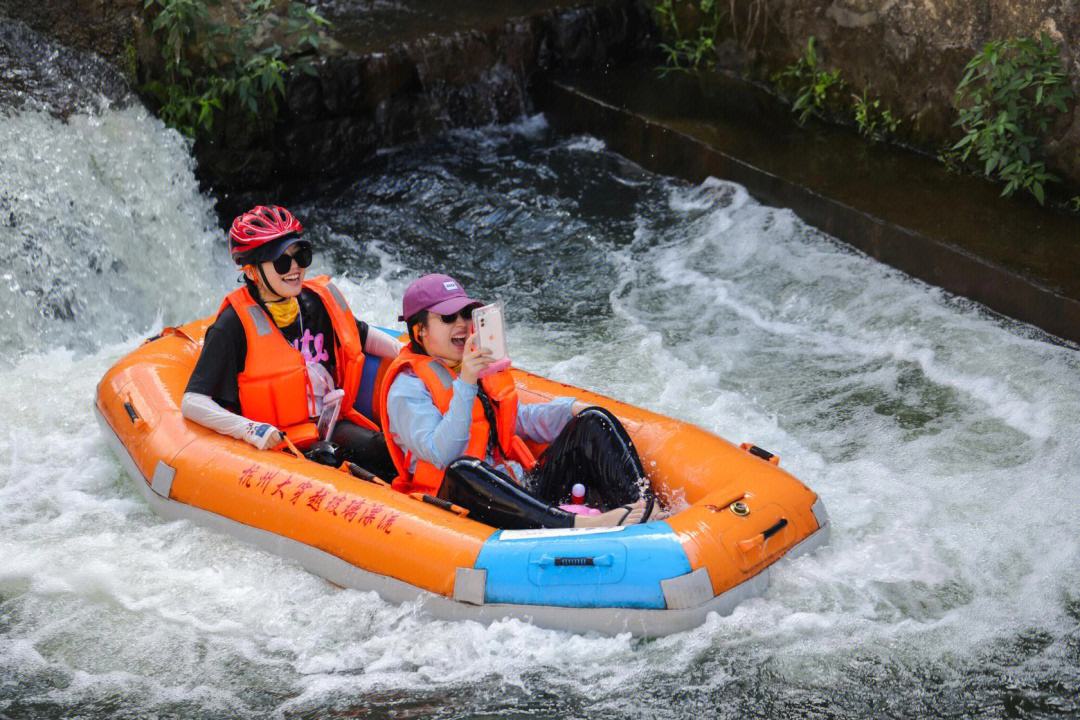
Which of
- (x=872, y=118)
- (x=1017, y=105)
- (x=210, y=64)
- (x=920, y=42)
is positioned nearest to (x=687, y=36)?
(x=872, y=118)

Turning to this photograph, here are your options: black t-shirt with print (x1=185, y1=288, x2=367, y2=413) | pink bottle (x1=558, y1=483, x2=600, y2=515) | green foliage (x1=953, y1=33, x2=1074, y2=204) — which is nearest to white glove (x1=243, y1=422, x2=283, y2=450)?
black t-shirt with print (x1=185, y1=288, x2=367, y2=413)

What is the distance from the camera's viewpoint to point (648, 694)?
3.81 metres

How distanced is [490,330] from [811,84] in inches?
194

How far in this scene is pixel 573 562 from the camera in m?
3.84

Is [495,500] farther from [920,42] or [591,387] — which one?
[920,42]

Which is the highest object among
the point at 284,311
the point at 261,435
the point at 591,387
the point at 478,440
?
the point at 284,311

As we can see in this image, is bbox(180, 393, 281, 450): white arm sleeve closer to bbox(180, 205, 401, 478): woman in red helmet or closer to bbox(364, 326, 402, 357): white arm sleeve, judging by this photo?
bbox(180, 205, 401, 478): woman in red helmet

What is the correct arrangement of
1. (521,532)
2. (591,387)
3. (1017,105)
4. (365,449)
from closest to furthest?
(521,532)
(365,449)
(591,387)
(1017,105)

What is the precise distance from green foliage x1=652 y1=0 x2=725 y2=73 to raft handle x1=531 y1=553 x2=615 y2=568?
5.73 metres

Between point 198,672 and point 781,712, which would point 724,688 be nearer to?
point 781,712

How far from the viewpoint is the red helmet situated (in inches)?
169

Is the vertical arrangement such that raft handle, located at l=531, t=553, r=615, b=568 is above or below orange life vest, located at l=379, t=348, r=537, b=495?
below

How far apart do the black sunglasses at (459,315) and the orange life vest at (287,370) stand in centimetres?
66

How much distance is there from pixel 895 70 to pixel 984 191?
1.09 meters
